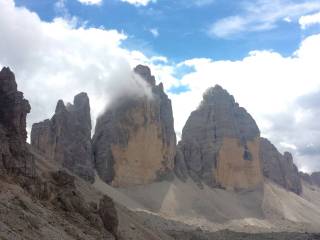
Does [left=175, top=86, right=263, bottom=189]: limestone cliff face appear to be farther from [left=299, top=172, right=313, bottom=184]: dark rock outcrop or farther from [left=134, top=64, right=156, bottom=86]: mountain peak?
[left=299, top=172, right=313, bottom=184]: dark rock outcrop

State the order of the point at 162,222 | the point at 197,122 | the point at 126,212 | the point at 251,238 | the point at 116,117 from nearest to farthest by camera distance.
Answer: the point at 126,212, the point at 251,238, the point at 162,222, the point at 116,117, the point at 197,122

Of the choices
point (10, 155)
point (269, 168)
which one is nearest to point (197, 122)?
point (269, 168)

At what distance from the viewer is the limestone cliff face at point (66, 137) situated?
342 ft

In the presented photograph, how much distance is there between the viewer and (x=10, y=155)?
44781 millimetres

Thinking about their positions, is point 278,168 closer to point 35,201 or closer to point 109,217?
point 109,217

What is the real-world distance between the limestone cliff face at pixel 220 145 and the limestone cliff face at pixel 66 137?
2570cm

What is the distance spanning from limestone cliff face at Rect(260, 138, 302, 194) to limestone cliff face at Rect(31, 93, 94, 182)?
61417mm

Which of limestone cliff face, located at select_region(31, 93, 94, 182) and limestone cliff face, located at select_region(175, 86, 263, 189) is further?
limestone cliff face, located at select_region(175, 86, 263, 189)

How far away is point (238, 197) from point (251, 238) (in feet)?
161

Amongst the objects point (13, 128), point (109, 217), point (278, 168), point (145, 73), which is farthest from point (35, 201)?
point (278, 168)

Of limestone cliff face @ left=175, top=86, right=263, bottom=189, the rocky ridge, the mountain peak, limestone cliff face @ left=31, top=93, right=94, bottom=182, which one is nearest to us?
the rocky ridge

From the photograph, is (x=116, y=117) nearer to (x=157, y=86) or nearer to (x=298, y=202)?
(x=157, y=86)

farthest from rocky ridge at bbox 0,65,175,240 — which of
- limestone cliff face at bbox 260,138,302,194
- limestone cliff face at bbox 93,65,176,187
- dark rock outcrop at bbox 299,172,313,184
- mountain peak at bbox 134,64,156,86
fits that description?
dark rock outcrop at bbox 299,172,313,184

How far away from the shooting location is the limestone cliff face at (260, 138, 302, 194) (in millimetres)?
156750
